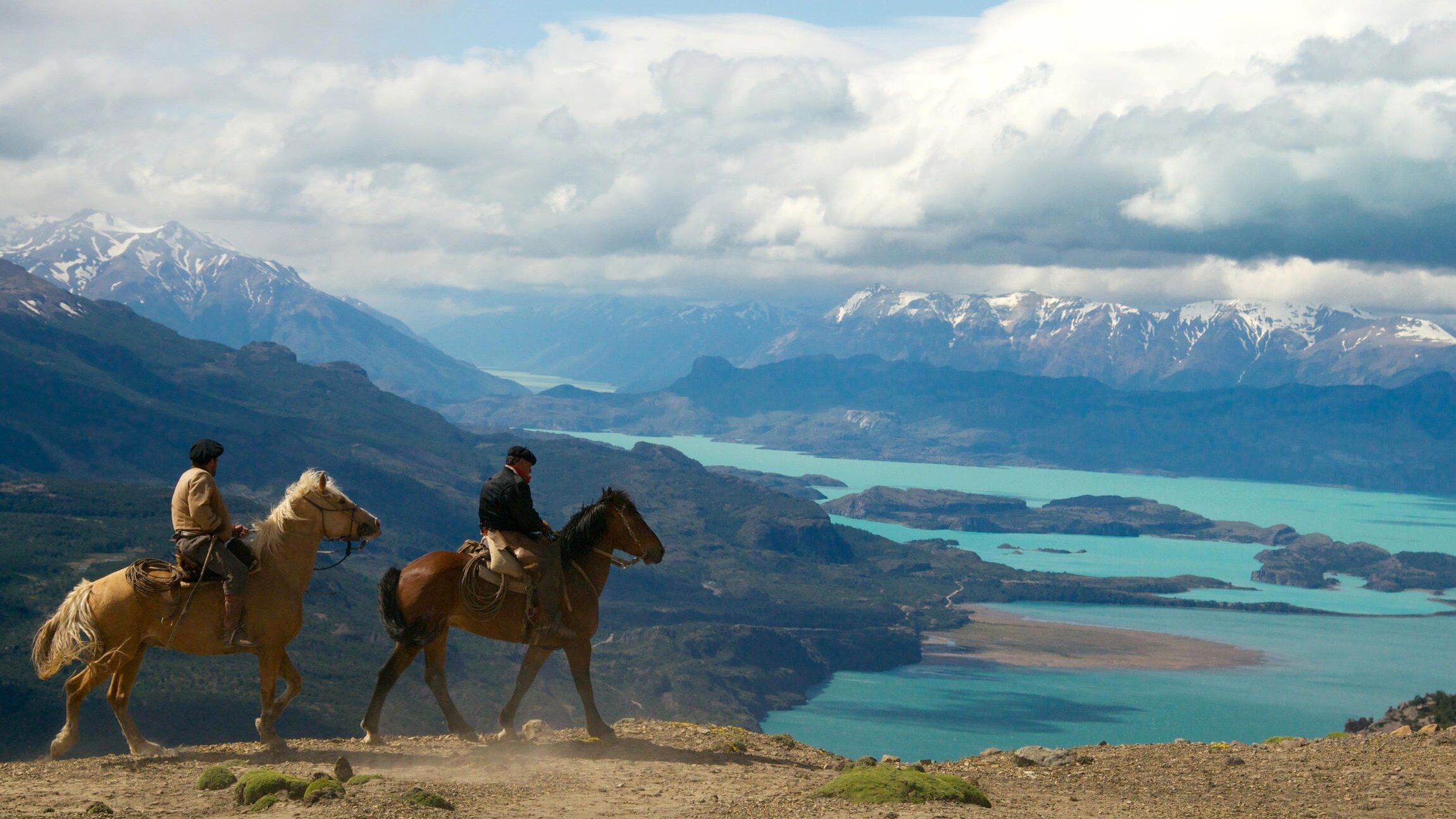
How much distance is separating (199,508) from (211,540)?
1.84ft

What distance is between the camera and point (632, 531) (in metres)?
19.0

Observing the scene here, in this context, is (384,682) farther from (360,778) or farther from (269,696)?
(360,778)

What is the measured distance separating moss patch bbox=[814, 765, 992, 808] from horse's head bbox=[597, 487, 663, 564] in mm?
4789

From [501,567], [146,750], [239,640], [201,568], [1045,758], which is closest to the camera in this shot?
[201,568]

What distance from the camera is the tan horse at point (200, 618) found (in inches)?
677

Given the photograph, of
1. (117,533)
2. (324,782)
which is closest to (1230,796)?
(324,782)

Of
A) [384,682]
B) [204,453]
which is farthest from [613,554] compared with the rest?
[204,453]

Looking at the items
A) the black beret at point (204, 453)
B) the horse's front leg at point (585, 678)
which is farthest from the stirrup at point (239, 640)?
the horse's front leg at point (585, 678)

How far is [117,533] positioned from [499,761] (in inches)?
6217

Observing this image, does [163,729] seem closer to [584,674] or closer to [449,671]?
[449,671]

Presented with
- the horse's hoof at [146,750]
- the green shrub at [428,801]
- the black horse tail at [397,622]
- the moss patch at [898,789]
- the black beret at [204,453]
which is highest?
the black beret at [204,453]

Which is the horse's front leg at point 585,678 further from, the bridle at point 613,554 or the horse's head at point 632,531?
the horse's head at point 632,531

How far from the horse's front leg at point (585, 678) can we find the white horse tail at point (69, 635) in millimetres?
6859

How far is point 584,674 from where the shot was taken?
63.0 feet
